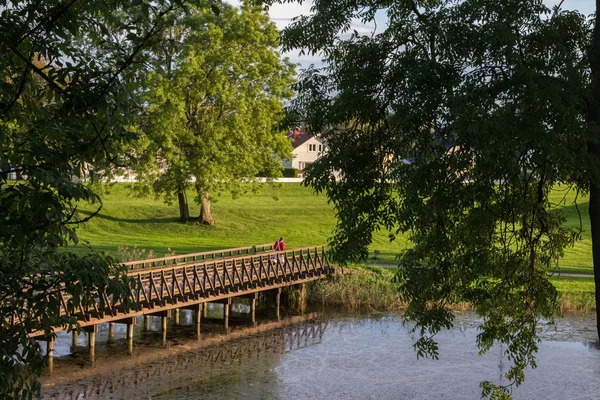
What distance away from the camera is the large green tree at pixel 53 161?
20.9 feet

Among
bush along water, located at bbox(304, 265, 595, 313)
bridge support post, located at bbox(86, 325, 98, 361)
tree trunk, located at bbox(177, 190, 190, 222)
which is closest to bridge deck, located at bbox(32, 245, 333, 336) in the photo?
bridge support post, located at bbox(86, 325, 98, 361)

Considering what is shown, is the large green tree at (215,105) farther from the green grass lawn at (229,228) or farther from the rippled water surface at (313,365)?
the rippled water surface at (313,365)

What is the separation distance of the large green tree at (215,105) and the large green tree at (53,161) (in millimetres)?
39538

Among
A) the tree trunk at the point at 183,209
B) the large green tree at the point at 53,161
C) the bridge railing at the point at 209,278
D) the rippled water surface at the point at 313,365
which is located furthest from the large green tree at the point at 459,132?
the tree trunk at the point at 183,209

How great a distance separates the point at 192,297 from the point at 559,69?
17.9m

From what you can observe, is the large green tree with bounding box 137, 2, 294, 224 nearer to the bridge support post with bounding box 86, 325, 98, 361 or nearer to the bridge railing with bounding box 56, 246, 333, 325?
the bridge railing with bounding box 56, 246, 333, 325

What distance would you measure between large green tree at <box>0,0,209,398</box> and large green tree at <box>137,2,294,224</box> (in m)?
39.5

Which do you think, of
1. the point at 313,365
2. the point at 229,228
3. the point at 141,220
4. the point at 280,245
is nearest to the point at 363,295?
the point at 280,245

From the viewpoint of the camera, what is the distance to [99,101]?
6785 mm

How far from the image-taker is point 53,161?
6.55 metres

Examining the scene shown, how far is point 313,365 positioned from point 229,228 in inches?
1150

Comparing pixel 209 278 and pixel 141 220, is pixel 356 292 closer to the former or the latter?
pixel 209 278

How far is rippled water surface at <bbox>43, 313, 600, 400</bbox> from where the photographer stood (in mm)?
22047

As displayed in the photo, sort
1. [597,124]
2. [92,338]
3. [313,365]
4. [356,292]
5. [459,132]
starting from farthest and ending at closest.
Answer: [356,292] < [313,365] < [92,338] < [597,124] < [459,132]
